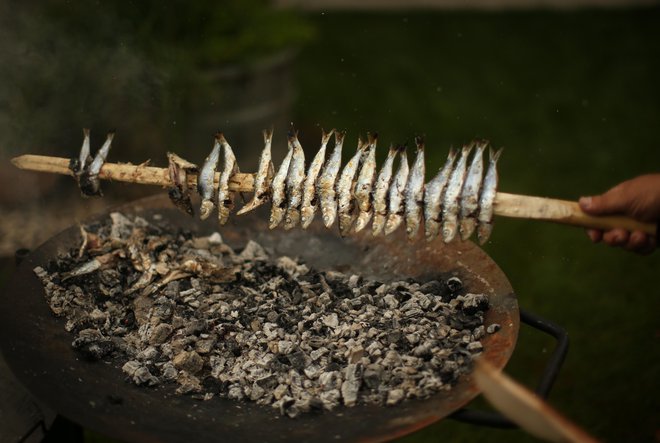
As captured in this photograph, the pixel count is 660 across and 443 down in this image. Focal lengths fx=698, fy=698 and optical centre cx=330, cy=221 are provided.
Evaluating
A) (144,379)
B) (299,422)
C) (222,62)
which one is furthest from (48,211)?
(299,422)

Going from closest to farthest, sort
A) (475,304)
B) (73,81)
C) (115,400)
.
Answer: (115,400) < (475,304) < (73,81)

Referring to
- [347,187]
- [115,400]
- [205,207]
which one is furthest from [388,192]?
[115,400]

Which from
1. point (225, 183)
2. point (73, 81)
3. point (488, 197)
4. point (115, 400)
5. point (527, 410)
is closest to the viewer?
point (527, 410)

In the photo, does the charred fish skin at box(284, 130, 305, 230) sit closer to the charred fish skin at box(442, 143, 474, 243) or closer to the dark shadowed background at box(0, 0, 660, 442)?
the charred fish skin at box(442, 143, 474, 243)

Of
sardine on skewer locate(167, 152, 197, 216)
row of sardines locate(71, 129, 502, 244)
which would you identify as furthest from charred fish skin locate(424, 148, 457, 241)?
sardine on skewer locate(167, 152, 197, 216)

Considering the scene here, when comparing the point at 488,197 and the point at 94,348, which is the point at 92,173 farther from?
the point at 488,197
